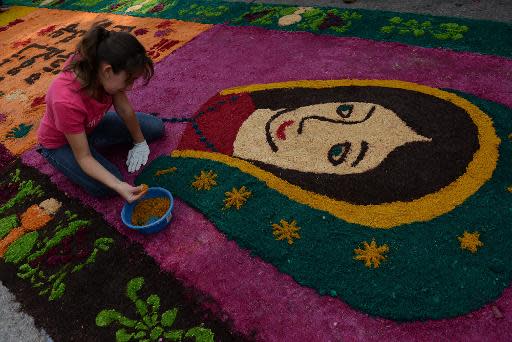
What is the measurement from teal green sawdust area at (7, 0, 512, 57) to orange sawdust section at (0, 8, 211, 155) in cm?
21

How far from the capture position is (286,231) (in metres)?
1.34

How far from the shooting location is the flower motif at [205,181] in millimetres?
1578

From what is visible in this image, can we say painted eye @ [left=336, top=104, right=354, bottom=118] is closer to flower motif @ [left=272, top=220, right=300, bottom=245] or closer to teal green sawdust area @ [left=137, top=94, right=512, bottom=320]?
teal green sawdust area @ [left=137, top=94, right=512, bottom=320]

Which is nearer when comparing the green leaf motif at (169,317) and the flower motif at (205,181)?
the green leaf motif at (169,317)

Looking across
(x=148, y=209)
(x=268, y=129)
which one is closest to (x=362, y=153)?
(x=268, y=129)

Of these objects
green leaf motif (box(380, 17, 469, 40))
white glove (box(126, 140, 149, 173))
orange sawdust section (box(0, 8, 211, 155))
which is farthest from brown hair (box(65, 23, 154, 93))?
green leaf motif (box(380, 17, 469, 40))

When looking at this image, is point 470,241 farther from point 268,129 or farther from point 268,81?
point 268,81

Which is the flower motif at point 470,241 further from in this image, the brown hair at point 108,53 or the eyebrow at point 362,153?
the brown hair at point 108,53

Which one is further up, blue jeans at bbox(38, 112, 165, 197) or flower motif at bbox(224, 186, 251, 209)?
blue jeans at bbox(38, 112, 165, 197)

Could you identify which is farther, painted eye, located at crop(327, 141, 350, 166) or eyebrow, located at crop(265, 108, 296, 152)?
eyebrow, located at crop(265, 108, 296, 152)

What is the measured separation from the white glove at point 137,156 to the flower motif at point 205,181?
0.35 meters

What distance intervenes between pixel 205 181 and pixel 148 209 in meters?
0.26

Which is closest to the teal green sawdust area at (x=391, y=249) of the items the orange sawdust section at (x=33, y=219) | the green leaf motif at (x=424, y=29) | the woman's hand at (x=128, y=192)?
the woman's hand at (x=128, y=192)

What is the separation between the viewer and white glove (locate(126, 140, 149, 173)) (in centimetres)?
178
